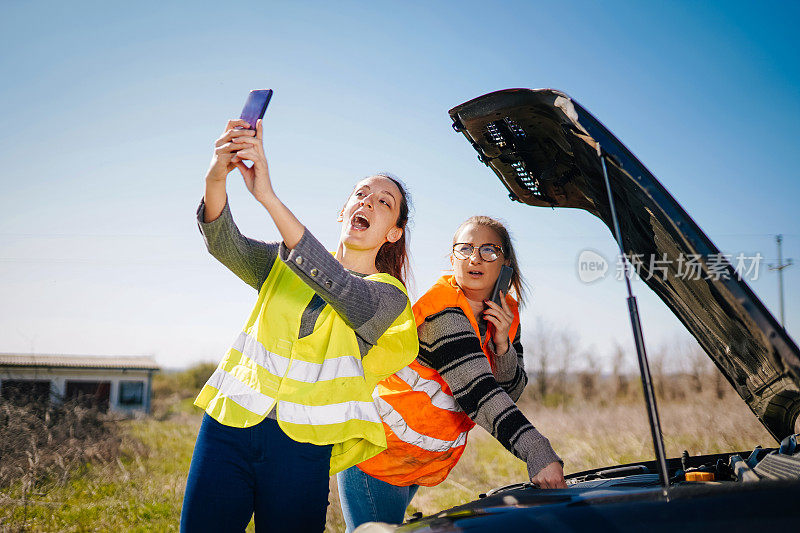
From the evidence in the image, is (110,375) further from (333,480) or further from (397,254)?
(397,254)

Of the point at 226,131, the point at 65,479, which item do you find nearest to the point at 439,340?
the point at 226,131

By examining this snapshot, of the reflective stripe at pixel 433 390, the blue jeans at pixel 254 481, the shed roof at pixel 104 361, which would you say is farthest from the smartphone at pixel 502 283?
the shed roof at pixel 104 361

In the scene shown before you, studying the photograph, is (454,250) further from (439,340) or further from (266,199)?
(266,199)

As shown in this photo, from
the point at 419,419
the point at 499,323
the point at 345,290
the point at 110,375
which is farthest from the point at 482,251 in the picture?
the point at 110,375

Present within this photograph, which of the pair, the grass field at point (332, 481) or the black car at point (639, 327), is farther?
the grass field at point (332, 481)

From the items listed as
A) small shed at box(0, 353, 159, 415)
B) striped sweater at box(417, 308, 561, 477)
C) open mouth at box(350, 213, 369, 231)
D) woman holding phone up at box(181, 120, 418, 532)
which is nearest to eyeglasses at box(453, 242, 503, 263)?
striped sweater at box(417, 308, 561, 477)

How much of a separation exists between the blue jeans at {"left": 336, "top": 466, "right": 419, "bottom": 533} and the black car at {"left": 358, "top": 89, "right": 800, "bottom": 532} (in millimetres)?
709

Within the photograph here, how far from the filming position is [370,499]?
2.28m

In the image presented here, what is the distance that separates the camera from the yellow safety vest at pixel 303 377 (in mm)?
1636

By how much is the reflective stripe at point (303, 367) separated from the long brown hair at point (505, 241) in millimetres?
1187

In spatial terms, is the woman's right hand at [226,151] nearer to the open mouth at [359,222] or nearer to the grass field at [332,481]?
the open mouth at [359,222]

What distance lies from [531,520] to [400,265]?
1.60 m

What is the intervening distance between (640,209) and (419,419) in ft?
4.10

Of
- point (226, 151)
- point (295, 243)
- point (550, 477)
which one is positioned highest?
point (226, 151)
